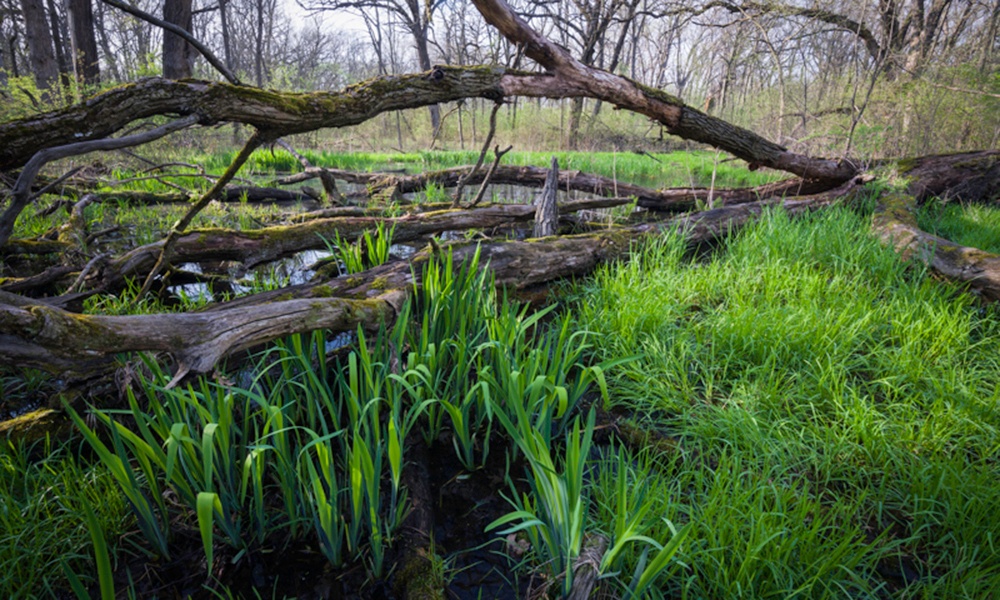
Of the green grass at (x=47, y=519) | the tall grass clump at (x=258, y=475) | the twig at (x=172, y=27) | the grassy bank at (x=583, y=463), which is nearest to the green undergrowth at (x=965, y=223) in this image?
the grassy bank at (x=583, y=463)

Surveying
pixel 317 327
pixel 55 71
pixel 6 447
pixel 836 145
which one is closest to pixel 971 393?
pixel 317 327

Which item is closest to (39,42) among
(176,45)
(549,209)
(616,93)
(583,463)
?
(176,45)

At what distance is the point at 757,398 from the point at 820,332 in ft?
2.24

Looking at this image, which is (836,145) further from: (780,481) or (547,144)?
(547,144)

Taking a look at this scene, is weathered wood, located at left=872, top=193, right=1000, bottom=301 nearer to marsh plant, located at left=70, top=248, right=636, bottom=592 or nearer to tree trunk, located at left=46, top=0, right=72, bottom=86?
marsh plant, located at left=70, top=248, right=636, bottom=592

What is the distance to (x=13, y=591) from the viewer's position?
1.25 meters

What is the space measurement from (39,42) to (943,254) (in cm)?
1335

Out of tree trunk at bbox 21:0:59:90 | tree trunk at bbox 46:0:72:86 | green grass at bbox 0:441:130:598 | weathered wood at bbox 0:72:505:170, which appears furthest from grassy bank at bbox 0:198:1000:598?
tree trunk at bbox 46:0:72:86

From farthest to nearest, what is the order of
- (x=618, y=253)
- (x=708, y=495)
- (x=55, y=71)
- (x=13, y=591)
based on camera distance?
1. (x=55, y=71)
2. (x=618, y=253)
3. (x=708, y=495)
4. (x=13, y=591)

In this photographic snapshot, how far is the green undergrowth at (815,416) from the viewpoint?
1310 millimetres

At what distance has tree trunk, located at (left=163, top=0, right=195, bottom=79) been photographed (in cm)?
771

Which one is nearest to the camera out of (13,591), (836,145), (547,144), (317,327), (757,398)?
(13,591)

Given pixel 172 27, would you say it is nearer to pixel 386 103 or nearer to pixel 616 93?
pixel 386 103

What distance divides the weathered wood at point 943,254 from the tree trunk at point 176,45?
9.85 meters
